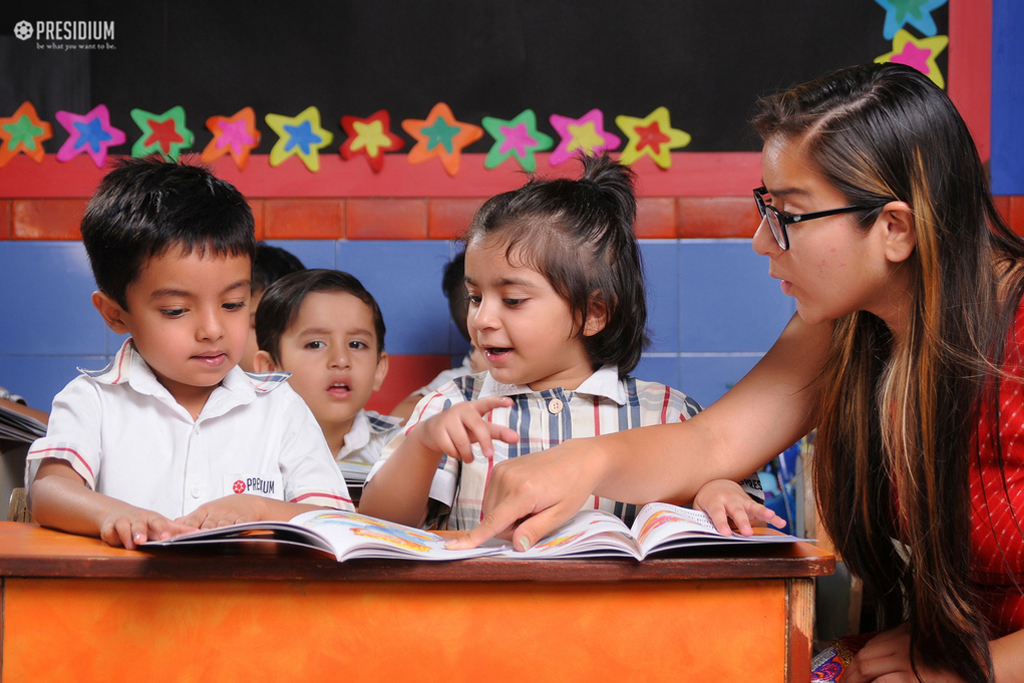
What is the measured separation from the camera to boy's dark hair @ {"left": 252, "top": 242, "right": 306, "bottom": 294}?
2791 mm

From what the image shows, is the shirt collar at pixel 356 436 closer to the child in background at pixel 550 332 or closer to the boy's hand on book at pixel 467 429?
the child in background at pixel 550 332

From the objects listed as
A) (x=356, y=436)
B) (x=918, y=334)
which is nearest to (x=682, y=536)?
(x=918, y=334)

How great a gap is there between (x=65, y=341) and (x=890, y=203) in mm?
2969

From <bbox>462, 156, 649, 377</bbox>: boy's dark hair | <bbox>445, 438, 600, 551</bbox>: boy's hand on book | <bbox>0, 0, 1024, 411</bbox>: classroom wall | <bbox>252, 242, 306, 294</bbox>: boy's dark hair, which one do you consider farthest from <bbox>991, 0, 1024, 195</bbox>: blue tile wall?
<bbox>445, 438, 600, 551</bbox>: boy's hand on book

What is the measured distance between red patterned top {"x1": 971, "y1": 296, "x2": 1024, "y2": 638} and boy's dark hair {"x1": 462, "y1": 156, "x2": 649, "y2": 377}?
25.5 inches

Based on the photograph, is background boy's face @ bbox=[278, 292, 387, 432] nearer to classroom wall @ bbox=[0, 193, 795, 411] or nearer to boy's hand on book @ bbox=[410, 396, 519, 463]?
classroom wall @ bbox=[0, 193, 795, 411]

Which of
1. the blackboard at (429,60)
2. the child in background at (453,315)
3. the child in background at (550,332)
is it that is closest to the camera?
the child in background at (550,332)

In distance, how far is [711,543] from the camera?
82 centimetres

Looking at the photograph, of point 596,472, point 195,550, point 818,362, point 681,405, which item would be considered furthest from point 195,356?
point 818,362

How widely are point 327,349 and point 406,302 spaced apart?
2.16ft

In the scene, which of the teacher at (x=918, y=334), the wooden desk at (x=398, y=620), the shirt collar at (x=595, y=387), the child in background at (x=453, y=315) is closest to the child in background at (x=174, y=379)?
the shirt collar at (x=595, y=387)

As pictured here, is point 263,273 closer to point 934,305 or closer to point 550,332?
point 550,332

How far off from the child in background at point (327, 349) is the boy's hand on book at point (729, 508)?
4.77 ft

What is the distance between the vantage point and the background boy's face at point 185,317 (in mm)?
1304
